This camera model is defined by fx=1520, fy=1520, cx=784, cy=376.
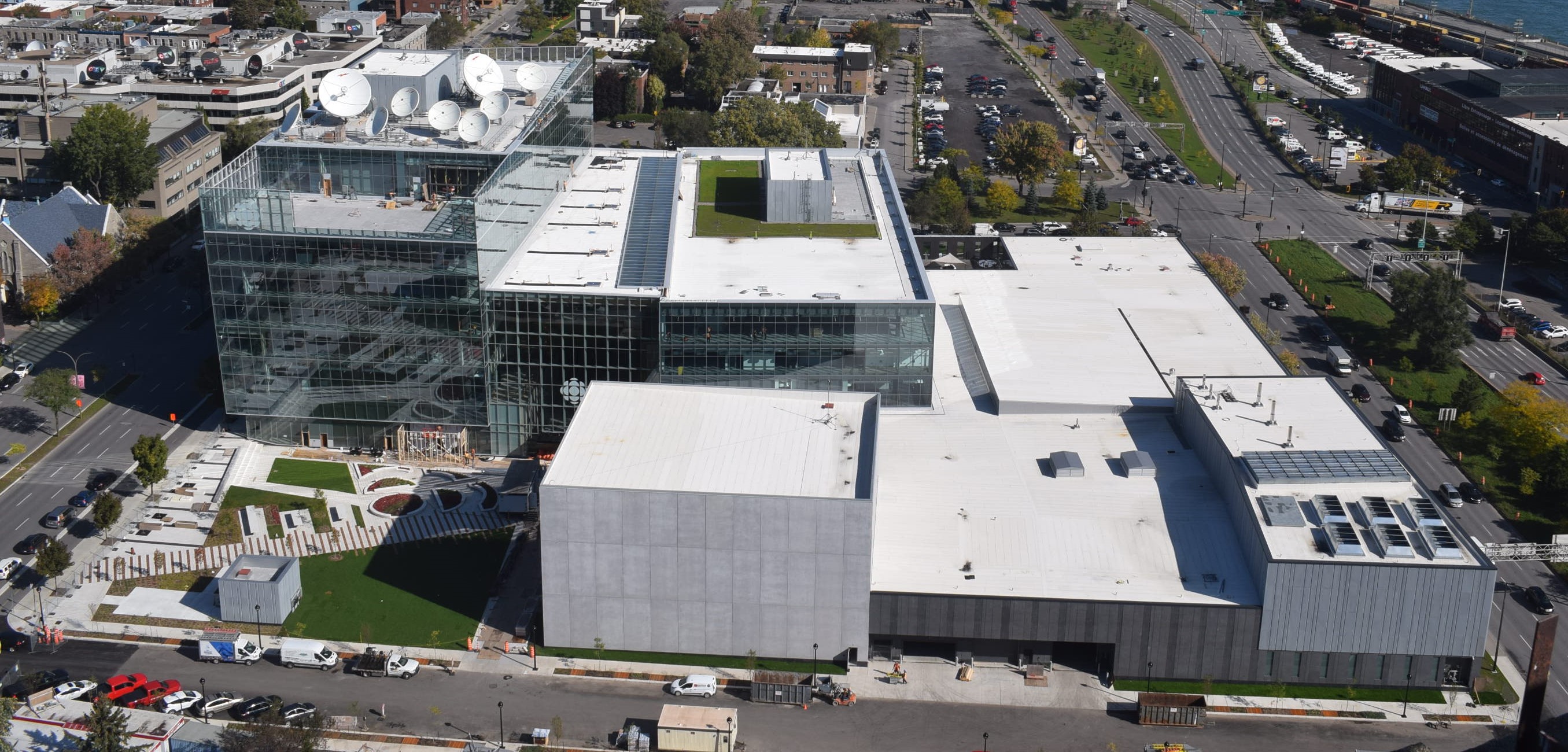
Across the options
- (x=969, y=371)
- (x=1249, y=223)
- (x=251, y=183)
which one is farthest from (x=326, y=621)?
(x=1249, y=223)

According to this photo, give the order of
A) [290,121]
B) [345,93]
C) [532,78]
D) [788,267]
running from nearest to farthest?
1. [788,267]
2. [290,121]
3. [345,93]
4. [532,78]

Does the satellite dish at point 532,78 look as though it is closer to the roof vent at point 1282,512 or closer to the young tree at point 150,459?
the young tree at point 150,459

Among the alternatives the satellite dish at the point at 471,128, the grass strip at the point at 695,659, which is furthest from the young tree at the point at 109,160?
the grass strip at the point at 695,659

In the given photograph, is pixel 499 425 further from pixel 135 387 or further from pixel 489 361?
pixel 135 387

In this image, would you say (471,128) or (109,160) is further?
Answer: (109,160)

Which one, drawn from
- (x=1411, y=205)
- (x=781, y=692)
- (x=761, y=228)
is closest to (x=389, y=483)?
(x=761, y=228)

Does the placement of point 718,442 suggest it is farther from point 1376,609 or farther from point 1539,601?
point 1539,601

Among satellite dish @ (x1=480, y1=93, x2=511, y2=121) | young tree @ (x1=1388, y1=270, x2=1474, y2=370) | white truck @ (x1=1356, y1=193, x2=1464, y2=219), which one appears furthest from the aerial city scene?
white truck @ (x1=1356, y1=193, x2=1464, y2=219)
